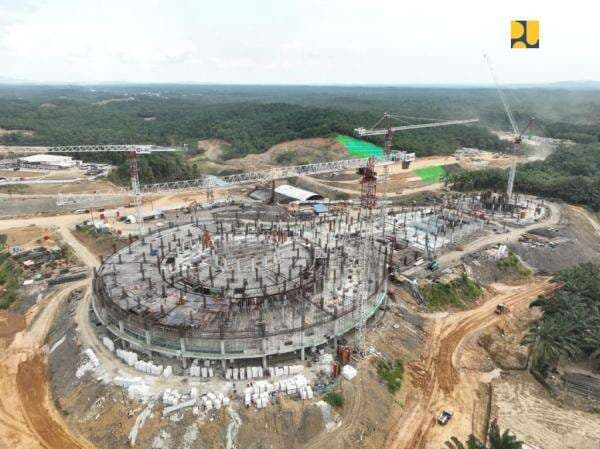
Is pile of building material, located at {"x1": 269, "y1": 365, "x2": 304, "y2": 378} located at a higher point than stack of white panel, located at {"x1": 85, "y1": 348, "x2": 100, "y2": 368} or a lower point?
lower

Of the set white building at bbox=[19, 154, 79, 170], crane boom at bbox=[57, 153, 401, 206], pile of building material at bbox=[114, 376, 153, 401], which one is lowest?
pile of building material at bbox=[114, 376, 153, 401]

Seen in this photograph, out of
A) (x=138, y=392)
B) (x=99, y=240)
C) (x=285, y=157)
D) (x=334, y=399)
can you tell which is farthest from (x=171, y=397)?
(x=285, y=157)

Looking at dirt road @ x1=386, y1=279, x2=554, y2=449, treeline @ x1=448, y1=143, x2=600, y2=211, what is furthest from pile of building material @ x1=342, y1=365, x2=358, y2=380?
treeline @ x1=448, y1=143, x2=600, y2=211

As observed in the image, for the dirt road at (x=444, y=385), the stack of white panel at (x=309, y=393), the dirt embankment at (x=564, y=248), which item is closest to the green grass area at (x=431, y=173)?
the dirt embankment at (x=564, y=248)

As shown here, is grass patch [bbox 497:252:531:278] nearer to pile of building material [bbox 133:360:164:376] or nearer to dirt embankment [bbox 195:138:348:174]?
pile of building material [bbox 133:360:164:376]

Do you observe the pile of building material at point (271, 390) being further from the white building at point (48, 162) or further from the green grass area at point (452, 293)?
the white building at point (48, 162)
